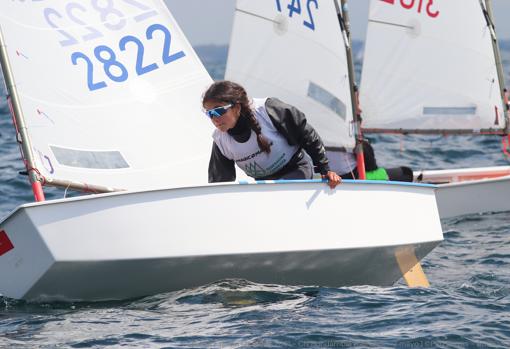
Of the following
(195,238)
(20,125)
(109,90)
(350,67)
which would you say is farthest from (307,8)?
(195,238)

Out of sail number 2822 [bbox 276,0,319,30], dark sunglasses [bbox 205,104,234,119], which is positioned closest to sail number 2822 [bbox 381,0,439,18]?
sail number 2822 [bbox 276,0,319,30]

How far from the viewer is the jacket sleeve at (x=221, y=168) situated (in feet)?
21.5

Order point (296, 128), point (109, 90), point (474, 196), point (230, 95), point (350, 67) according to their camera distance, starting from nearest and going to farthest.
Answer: point (230, 95)
point (296, 128)
point (109, 90)
point (350, 67)
point (474, 196)

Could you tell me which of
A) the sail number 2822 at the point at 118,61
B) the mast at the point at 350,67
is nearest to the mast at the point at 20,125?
the sail number 2822 at the point at 118,61

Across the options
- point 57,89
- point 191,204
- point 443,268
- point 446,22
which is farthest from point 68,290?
point 446,22

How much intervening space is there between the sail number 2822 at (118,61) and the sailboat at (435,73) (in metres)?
4.12

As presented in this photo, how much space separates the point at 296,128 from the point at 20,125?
160cm

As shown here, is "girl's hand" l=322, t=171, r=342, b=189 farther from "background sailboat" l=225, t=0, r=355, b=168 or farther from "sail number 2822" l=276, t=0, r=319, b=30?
"sail number 2822" l=276, t=0, r=319, b=30

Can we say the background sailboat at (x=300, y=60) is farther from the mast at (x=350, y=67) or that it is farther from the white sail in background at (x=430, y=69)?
the white sail in background at (x=430, y=69)

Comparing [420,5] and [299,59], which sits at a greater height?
[420,5]

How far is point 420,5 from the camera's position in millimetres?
11125

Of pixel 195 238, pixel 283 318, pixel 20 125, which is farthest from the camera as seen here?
pixel 20 125

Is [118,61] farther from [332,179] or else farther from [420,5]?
[420,5]

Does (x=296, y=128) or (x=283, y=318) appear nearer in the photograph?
(x=283, y=318)
